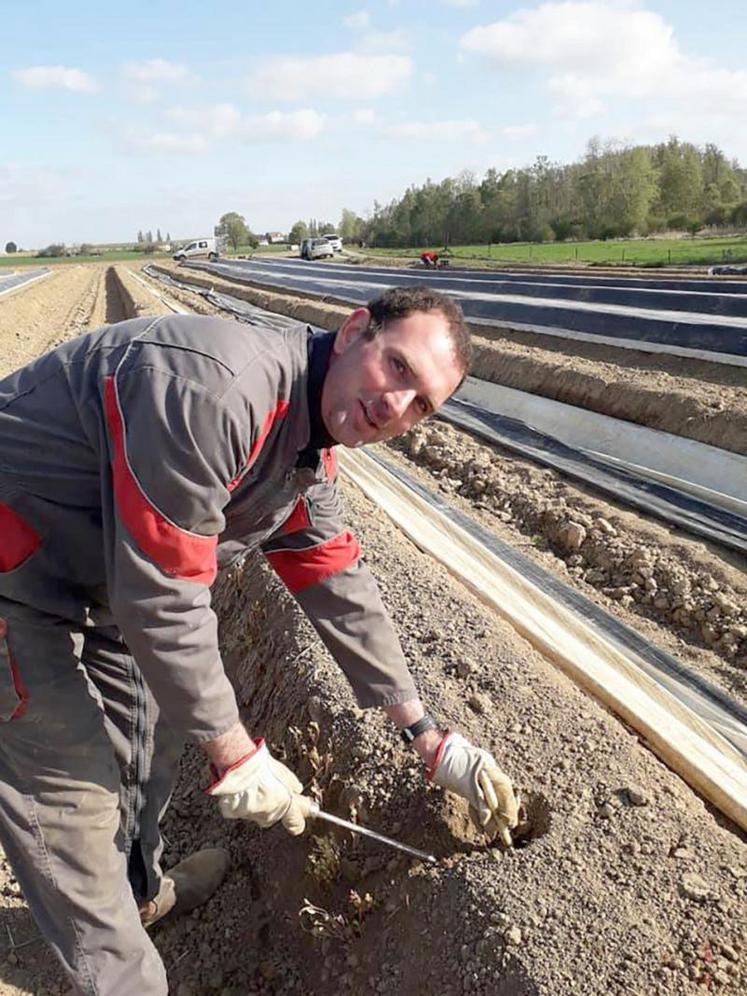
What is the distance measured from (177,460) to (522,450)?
561 cm

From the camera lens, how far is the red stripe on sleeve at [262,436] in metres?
1.90

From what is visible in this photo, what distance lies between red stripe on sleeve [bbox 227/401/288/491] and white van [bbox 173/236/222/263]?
56.8 metres

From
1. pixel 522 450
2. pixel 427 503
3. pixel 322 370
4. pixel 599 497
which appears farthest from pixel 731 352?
pixel 322 370

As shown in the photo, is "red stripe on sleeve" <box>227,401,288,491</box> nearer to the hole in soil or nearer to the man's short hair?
the man's short hair

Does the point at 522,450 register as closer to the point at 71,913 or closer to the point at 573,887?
the point at 573,887

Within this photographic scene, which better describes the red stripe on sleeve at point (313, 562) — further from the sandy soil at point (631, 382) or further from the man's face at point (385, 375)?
the sandy soil at point (631, 382)

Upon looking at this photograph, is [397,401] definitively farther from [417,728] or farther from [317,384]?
[417,728]

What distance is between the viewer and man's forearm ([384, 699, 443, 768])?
8.27 feet

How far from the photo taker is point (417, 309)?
6.44 ft

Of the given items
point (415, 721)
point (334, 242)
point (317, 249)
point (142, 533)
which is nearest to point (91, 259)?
point (334, 242)

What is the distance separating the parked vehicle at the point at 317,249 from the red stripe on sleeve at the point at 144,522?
42721 millimetres

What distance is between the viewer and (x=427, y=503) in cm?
603

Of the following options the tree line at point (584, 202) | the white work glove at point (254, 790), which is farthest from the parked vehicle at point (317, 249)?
the white work glove at point (254, 790)

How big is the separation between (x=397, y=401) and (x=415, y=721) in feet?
3.60
